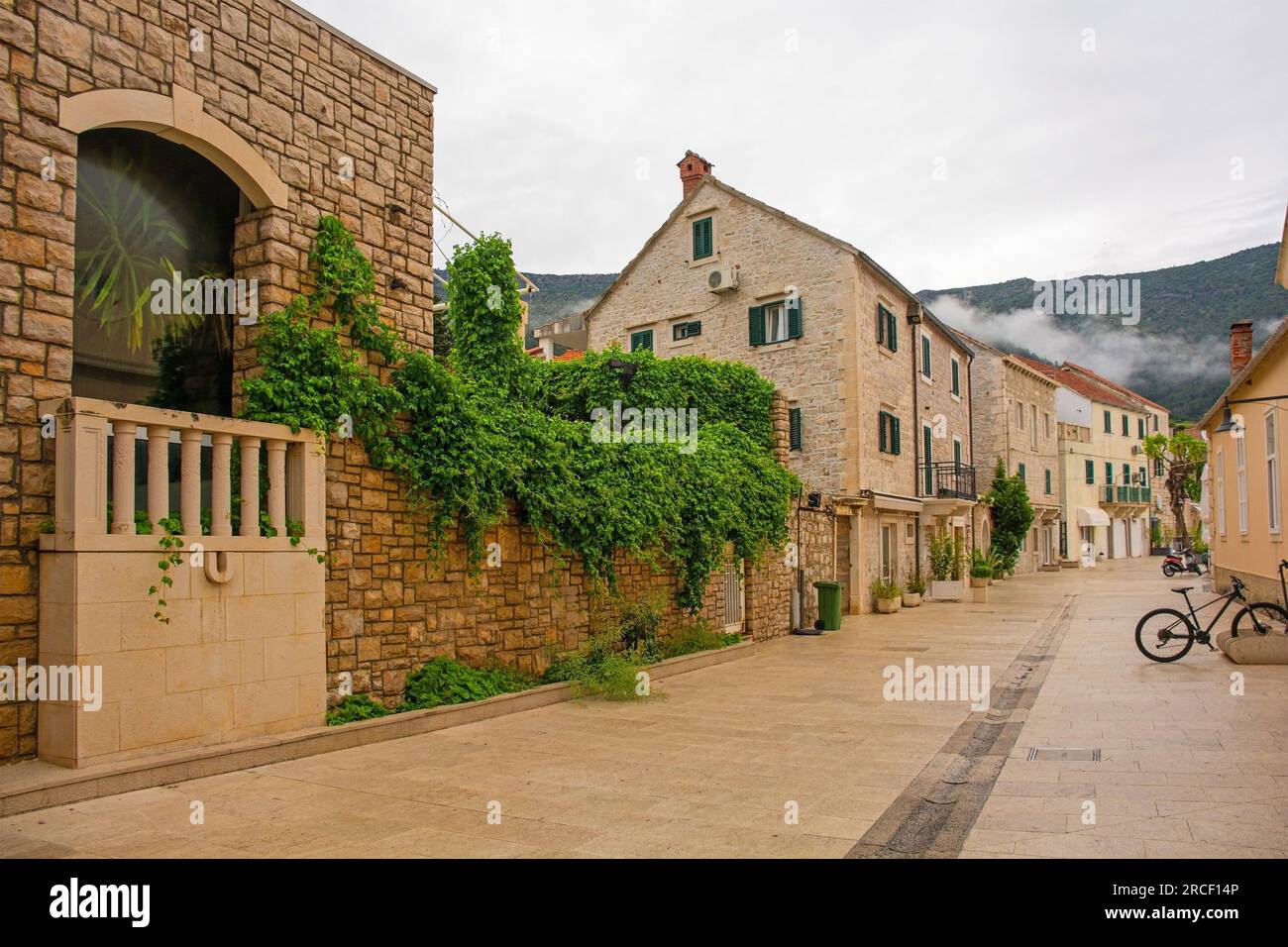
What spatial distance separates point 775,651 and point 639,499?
14.6 feet

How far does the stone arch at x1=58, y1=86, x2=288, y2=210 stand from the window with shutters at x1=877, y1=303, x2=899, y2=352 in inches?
696

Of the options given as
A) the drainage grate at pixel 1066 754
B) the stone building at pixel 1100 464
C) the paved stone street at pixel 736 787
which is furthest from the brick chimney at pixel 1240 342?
the stone building at pixel 1100 464

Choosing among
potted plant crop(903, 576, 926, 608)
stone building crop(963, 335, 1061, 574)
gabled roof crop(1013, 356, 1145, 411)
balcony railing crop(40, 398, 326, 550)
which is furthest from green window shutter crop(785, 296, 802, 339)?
gabled roof crop(1013, 356, 1145, 411)

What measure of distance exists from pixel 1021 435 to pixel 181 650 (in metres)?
39.4

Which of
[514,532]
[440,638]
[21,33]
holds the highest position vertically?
[21,33]

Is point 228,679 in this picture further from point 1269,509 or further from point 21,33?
point 1269,509

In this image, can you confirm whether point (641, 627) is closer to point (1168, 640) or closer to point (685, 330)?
point (1168, 640)

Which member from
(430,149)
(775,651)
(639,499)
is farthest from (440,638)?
(775,651)

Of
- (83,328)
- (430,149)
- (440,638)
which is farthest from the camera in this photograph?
(430,149)

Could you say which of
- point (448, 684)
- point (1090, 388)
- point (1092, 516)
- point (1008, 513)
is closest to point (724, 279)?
point (448, 684)

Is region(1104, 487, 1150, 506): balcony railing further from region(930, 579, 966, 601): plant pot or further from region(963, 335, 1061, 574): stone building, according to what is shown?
region(930, 579, 966, 601): plant pot
